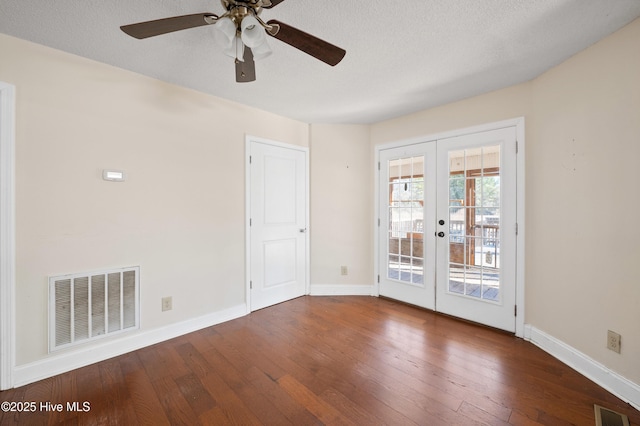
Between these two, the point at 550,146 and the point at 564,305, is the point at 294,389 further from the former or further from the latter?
the point at 550,146

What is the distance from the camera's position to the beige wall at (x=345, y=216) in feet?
11.9

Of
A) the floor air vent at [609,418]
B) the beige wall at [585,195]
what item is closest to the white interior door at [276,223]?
the beige wall at [585,195]

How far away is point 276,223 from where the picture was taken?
3.30 m

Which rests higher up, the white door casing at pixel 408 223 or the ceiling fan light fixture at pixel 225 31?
the ceiling fan light fixture at pixel 225 31

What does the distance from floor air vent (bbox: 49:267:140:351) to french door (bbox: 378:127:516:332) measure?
2.78 meters

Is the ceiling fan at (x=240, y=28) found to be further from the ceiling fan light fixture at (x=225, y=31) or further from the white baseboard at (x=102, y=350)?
the white baseboard at (x=102, y=350)

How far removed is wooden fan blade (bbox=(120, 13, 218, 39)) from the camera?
3.99ft

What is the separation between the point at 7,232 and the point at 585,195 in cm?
409

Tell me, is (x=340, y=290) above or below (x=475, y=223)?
below

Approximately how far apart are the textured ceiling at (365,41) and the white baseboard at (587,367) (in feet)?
7.42

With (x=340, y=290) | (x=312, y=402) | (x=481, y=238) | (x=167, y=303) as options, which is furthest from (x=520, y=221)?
(x=167, y=303)

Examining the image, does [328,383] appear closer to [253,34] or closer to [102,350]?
[102,350]

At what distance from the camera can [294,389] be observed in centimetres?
176

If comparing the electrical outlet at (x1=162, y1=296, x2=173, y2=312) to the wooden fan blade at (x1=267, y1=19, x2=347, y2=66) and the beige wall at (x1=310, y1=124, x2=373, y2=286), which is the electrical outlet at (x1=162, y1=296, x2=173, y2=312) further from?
the wooden fan blade at (x1=267, y1=19, x2=347, y2=66)
